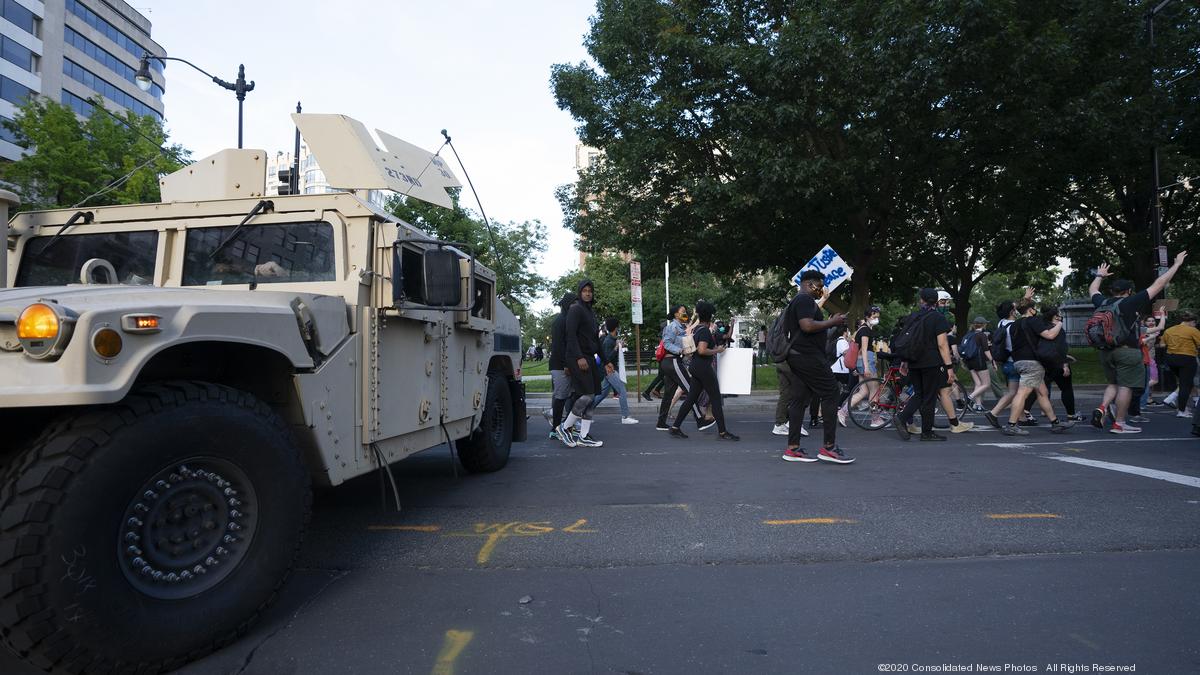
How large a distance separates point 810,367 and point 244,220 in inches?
204

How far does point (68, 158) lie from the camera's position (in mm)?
22078

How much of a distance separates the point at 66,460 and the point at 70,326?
17.9 inches

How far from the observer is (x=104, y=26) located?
177 feet

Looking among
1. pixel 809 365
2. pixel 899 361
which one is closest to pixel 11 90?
pixel 899 361

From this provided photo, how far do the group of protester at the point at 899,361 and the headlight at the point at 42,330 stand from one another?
5.93 m

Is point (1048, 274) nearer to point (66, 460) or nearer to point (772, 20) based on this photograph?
point (772, 20)

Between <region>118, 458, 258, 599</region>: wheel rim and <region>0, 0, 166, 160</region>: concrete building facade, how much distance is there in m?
46.3

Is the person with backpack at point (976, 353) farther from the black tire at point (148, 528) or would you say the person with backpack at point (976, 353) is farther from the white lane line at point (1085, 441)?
the black tire at point (148, 528)

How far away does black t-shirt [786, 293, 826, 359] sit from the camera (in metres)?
7.32

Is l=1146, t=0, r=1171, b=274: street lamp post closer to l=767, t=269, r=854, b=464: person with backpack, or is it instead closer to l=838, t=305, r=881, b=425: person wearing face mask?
l=838, t=305, r=881, b=425: person wearing face mask

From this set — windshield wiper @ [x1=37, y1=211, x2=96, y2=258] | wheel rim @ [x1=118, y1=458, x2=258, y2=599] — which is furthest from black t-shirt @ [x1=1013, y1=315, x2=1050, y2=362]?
windshield wiper @ [x1=37, y1=211, x2=96, y2=258]

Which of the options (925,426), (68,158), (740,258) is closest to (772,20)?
(740,258)

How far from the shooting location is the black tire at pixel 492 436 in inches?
265

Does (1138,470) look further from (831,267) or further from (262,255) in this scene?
(262,255)
